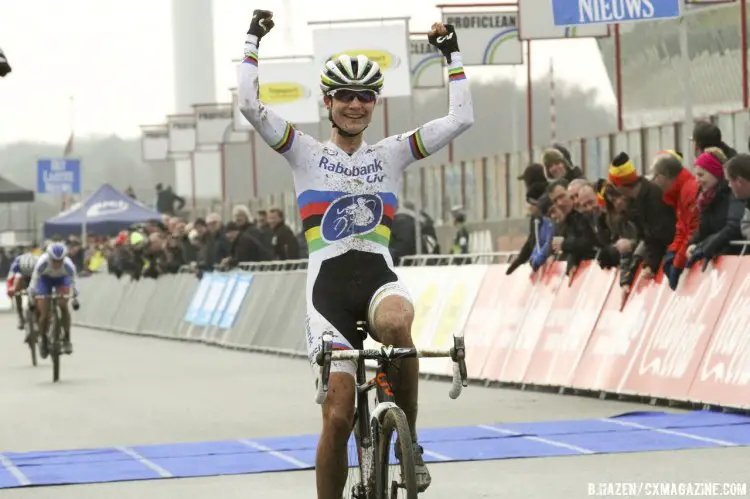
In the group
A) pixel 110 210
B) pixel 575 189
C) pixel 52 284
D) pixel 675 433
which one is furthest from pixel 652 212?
pixel 110 210

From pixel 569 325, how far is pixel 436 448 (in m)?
4.55

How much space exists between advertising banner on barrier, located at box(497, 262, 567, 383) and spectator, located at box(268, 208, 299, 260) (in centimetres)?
998

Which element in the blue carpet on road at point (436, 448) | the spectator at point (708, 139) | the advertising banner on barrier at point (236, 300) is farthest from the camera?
the advertising banner on barrier at point (236, 300)

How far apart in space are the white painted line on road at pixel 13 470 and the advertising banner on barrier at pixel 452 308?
7387mm

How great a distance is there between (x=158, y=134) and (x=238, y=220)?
36972mm

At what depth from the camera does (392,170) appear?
8.26 m

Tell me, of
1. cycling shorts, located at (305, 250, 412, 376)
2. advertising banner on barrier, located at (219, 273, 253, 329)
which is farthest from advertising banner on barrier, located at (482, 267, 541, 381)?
advertising banner on barrier, located at (219, 273, 253, 329)

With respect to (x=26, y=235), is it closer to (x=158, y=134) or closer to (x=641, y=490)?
(x=158, y=134)

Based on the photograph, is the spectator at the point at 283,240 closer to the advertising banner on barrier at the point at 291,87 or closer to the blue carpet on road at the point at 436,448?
the advertising banner on barrier at the point at 291,87

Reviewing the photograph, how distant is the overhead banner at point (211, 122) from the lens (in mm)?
54156

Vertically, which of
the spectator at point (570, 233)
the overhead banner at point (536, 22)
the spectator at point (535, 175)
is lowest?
the spectator at point (570, 233)

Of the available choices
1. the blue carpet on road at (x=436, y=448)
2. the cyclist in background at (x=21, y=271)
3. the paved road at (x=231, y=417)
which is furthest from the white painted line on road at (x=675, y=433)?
the cyclist in background at (x=21, y=271)

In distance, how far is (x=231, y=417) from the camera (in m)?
16.1

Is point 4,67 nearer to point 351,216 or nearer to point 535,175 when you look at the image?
point 351,216
